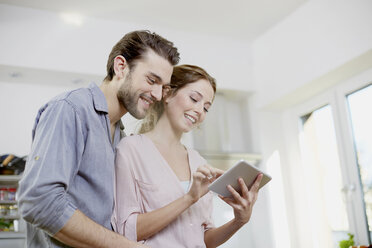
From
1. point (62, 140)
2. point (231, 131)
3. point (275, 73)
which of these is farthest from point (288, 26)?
point (62, 140)

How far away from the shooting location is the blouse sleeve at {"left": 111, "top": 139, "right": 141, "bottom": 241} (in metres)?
1.00

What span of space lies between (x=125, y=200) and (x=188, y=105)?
15.0 inches

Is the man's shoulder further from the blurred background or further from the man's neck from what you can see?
the blurred background

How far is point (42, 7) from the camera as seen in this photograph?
2615mm

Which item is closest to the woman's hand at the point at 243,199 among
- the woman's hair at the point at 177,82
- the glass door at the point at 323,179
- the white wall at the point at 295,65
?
the woman's hair at the point at 177,82

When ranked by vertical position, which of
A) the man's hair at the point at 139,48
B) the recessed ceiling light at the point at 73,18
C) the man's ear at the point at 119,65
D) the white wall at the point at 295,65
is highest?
the recessed ceiling light at the point at 73,18

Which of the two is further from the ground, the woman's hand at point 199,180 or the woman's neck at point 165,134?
the woman's neck at point 165,134

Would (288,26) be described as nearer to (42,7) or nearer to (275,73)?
(275,73)

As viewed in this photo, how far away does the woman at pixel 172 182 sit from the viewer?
1006 mm

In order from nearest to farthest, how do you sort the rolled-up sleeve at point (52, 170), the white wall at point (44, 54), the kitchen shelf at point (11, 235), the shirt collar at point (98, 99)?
the rolled-up sleeve at point (52, 170)
the shirt collar at point (98, 99)
the kitchen shelf at point (11, 235)
the white wall at point (44, 54)

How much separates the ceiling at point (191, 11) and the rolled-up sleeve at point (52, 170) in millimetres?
1889

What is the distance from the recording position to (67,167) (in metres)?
0.84

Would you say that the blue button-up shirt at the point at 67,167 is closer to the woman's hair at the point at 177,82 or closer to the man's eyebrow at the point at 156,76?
the man's eyebrow at the point at 156,76

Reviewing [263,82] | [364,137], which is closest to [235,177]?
[364,137]
